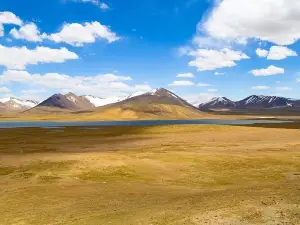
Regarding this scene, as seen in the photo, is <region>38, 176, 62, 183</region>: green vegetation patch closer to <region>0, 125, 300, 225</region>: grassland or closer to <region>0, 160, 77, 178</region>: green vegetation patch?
<region>0, 125, 300, 225</region>: grassland

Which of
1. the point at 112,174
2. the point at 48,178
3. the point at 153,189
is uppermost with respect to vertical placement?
the point at 48,178

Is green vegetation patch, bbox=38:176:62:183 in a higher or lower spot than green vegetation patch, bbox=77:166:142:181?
higher

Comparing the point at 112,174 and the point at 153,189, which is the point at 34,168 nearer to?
the point at 112,174

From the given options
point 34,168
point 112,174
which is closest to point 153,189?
point 112,174

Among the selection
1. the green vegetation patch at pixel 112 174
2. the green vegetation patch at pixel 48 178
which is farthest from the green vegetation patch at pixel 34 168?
the green vegetation patch at pixel 112 174

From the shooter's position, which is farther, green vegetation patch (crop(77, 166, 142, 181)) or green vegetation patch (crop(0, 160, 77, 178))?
green vegetation patch (crop(0, 160, 77, 178))

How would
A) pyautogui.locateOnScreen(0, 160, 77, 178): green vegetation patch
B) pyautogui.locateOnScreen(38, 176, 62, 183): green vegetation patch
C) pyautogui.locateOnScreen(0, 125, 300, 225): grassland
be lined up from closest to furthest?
pyautogui.locateOnScreen(0, 125, 300, 225): grassland → pyautogui.locateOnScreen(38, 176, 62, 183): green vegetation patch → pyautogui.locateOnScreen(0, 160, 77, 178): green vegetation patch

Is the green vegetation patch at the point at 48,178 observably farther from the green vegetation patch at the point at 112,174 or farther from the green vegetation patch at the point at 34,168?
the green vegetation patch at the point at 112,174

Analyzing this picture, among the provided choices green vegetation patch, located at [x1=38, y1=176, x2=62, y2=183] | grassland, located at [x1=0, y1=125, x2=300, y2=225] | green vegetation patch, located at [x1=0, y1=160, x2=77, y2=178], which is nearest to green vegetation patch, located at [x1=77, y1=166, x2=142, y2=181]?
grassland, located at [x1=0, y1=125, x2=300, y2=225]

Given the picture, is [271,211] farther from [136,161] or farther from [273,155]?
[273,155]

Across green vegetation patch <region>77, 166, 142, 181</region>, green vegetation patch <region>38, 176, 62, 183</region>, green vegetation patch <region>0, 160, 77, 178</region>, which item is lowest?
green vegetation patch <region>77, 166, 142, 181</region>

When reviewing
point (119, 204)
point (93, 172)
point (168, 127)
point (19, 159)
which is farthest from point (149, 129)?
point (119, 204)

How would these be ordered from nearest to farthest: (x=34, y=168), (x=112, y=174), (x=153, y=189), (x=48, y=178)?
(x=153, y=189) < (x=48, y=178) < (x=112, y=174) < (x=34, y=168)

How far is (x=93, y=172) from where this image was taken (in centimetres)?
3516
